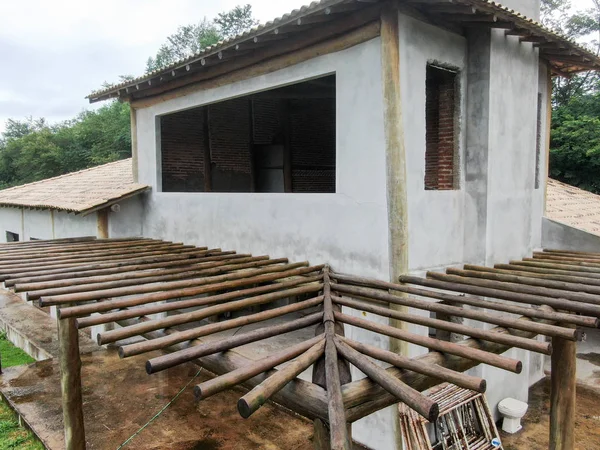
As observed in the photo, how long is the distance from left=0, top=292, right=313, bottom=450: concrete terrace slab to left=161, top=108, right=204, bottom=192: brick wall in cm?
438

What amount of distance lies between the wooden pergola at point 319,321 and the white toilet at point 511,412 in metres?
2.43

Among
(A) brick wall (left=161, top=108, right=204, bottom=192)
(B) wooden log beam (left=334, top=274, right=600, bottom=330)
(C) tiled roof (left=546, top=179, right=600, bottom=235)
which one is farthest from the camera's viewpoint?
(A) brick wall (left=161, top=108, right=204, bottom=192)

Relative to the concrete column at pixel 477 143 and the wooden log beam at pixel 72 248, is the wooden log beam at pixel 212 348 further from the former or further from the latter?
the wooden log beam at pixel 72 248

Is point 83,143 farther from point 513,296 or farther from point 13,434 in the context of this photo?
point 513,296

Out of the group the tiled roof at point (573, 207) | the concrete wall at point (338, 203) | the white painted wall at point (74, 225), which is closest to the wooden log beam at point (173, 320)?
the concrete wall at point (338, 203)

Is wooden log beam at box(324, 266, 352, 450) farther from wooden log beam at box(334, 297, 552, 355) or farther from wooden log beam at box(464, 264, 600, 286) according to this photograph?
wooden log beam at box(464, 264, 600, 286)

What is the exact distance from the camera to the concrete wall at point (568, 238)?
9683 millimetres

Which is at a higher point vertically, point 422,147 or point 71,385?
point 422,147

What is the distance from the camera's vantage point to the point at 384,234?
615cm

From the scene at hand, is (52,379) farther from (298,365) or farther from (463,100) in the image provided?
(463,100)

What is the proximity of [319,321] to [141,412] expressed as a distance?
4.90m

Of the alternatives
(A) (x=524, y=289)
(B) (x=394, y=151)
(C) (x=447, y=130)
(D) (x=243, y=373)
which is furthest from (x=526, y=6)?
(D) (x=243, y=373)

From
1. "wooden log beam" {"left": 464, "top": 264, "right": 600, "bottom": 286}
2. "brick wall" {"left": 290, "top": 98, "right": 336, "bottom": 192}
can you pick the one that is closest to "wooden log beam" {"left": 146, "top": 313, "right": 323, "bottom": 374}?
"wooden log beam" {"left": 464, "top": 264, "right": 600, "bottom": 286}

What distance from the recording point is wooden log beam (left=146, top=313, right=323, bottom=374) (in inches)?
132
